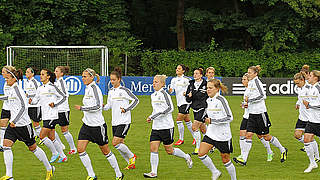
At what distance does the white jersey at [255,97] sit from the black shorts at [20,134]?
4.54 m

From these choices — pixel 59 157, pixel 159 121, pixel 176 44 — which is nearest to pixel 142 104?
pixel 59 157

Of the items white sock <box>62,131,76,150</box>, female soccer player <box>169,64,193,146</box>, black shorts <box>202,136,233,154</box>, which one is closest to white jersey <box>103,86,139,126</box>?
black shorts <box>202,136,233,154</box>

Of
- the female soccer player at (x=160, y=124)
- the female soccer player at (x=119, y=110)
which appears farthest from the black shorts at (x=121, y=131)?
the female soccer player at (x=160, y=124)

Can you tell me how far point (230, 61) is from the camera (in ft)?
124

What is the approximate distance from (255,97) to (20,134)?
191 inches

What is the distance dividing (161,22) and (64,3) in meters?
9.41

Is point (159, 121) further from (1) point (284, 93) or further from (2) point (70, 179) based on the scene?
(1) point (284, 93)

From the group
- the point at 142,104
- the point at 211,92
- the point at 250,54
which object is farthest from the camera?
the point at 250,54

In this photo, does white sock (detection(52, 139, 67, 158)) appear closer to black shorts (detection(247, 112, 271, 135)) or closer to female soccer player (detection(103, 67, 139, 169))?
female soccer player (detection(103, 67, 139, 169))

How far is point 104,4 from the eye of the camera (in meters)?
41.0

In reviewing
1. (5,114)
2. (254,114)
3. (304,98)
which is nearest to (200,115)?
(254,114)

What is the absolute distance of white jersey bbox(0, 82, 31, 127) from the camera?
9.62m

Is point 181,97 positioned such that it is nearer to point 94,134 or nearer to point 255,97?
point 255,97

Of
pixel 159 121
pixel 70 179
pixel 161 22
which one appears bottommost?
pixel 70 179
